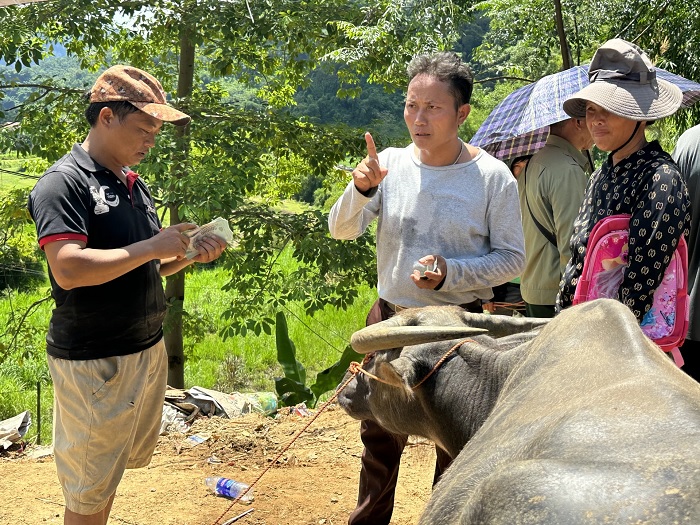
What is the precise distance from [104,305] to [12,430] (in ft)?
11.6

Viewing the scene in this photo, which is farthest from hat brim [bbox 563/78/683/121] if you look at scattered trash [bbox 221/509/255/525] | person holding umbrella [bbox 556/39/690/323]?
scattered trash [bbox 221/509/255/525]

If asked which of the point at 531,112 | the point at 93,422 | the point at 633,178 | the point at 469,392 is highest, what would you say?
the point at 531,112

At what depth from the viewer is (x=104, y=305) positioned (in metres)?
3.24

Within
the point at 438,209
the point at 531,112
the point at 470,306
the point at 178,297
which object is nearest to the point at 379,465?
the point at 470,306

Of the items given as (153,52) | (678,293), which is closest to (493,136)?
(678,293)

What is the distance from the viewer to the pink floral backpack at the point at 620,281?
312 centimetres

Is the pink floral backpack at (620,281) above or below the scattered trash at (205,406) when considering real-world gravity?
above

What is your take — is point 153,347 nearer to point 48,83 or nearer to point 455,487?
point 455,487

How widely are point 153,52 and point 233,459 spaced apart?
602cm

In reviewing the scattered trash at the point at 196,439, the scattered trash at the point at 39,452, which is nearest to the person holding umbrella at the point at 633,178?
the scattered trash at the point at 196,439

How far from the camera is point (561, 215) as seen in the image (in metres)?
4.25

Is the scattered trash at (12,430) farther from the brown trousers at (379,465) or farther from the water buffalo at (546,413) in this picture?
the water buffalo at (546,413)

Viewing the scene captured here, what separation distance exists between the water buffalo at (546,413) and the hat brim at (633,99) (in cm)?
97

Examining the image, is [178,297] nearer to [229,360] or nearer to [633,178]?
[229,360]
